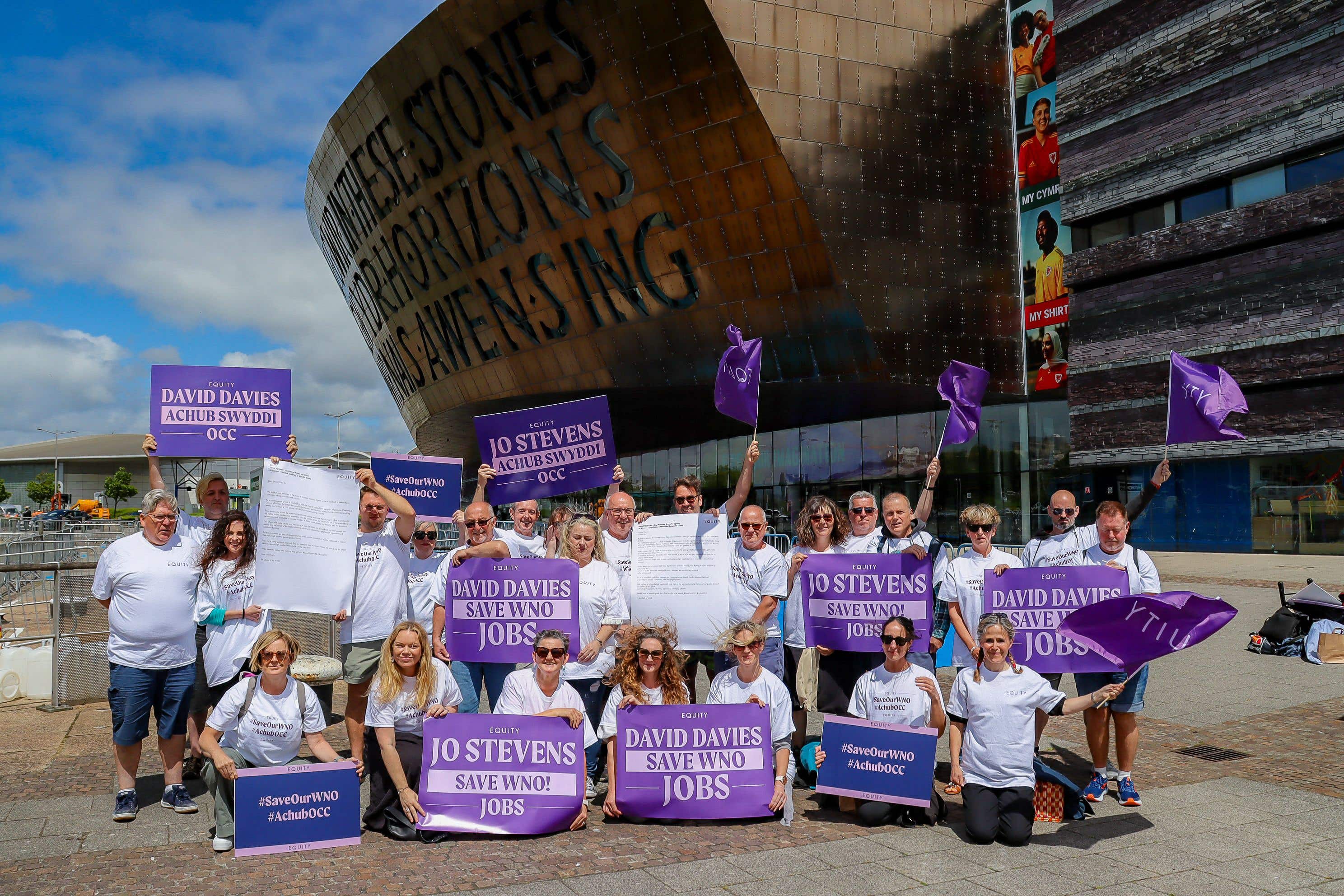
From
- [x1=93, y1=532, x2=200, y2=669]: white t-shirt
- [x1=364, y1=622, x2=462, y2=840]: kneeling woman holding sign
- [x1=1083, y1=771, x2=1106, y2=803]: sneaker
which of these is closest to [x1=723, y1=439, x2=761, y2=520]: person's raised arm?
[x1=364, y1=622, x2=462, y2=840]: kneeling woman holding sign

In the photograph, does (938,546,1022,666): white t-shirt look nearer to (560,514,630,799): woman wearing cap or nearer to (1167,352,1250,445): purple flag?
(1167,352,1250,445): purple flag

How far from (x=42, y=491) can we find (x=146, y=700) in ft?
427

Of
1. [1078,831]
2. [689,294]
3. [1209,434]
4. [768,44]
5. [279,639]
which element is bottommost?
[1078,831]

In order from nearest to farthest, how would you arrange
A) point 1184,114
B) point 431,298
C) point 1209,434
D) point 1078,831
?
point 1078,831
point 1209,434
point 1184,114
point 431,298

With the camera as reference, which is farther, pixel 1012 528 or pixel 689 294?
pixel 1012 528

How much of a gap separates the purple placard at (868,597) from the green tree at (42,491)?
127441 mm

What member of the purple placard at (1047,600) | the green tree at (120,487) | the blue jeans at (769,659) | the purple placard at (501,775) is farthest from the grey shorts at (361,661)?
the green tree at (120,487)

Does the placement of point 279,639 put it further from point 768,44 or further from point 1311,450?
point 1311,450

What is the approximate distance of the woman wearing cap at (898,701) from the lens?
237 inches

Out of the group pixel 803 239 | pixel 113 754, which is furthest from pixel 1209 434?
pixel 803 239

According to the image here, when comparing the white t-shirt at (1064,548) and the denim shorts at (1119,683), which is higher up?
the white t-shirt at (1064,548)

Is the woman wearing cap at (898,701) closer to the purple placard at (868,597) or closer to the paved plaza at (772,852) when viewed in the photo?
the paved plaza at (772,852)

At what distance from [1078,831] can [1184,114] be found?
27564mm

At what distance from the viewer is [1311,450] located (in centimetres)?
2552
